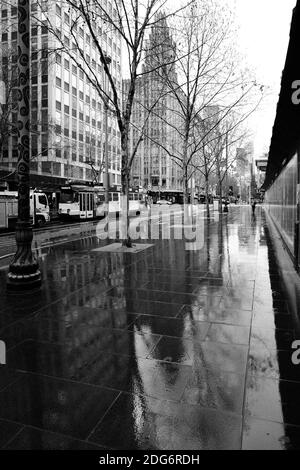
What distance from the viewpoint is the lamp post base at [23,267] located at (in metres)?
6.82

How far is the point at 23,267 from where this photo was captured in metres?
6.89

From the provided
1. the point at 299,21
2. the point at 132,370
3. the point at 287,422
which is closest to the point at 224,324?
the point at 132,370

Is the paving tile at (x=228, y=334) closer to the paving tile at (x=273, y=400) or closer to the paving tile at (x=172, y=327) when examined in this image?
the paving tile at (x=172, y=327)

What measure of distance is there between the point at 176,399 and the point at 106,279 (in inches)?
192

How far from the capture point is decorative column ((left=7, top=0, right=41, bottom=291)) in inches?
263

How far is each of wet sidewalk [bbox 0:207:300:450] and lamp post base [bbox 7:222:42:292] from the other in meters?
0.31

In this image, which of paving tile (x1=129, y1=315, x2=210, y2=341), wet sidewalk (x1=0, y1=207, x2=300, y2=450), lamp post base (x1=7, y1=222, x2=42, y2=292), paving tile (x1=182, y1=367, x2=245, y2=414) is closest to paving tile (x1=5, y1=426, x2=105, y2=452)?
wet sidewalk (x1=0, y1=207, x2=300, y2=450)

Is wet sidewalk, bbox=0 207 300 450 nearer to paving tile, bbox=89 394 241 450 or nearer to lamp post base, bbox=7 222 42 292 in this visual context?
paving tile, bbox=89 394 241 450

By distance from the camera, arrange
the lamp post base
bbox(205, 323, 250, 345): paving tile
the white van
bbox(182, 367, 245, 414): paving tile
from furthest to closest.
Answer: the white van → the lamp post base → bbox(205, 323, 250, 345): paving tile → bbox(182, 367, 245, 414): paving tile

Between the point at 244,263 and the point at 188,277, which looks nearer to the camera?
the point at 188,277

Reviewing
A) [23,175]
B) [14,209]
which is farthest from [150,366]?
[14,209]

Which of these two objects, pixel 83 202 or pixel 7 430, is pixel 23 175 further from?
pixel 83 202
